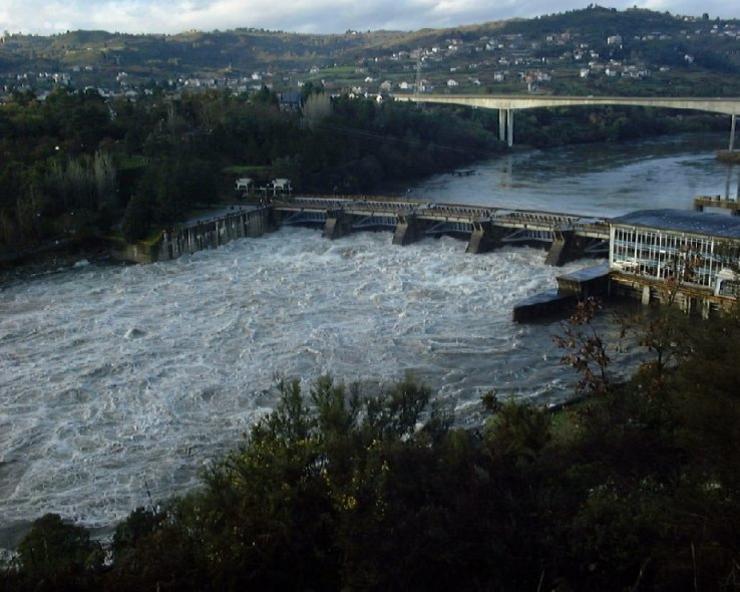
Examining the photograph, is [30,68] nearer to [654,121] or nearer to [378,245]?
[654,121]

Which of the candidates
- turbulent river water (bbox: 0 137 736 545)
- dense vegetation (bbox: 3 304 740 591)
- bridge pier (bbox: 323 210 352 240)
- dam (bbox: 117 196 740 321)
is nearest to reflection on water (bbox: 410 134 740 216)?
turbulent river water (bbox: 0 137 736 545)

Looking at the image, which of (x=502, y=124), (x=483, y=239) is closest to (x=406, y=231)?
(x=483, y=239)

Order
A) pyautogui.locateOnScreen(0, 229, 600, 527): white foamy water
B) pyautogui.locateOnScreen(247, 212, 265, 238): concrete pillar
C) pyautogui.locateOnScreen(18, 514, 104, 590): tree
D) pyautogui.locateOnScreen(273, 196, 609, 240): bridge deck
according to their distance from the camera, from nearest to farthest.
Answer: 1. pyautogui.locateOnScreen(18, 514, 104, 590): tree
2. pyautogui.locateOnScreen(0, 229, 600, 527): white foamy water
3. pyautogui.locateOnScreen(273, 196, 609, 240): bridge deck
4. pyautogui.locateOnScreen(247, 212, 265, 238): concrete pillar

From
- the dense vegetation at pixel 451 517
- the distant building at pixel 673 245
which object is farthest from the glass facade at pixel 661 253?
the dense vegetation at pixel 451 517

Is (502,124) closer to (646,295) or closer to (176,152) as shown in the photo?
(176,152)

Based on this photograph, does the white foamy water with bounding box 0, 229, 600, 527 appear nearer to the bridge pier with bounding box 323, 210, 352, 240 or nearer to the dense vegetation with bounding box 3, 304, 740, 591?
the bridge pier with bounding box 323, 210, 352, 240

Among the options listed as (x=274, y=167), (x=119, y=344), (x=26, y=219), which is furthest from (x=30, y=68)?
(x=119, y=344)

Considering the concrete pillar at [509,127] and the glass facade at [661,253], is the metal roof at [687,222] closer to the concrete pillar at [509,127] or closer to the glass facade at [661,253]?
the glass facade at [661,253]
